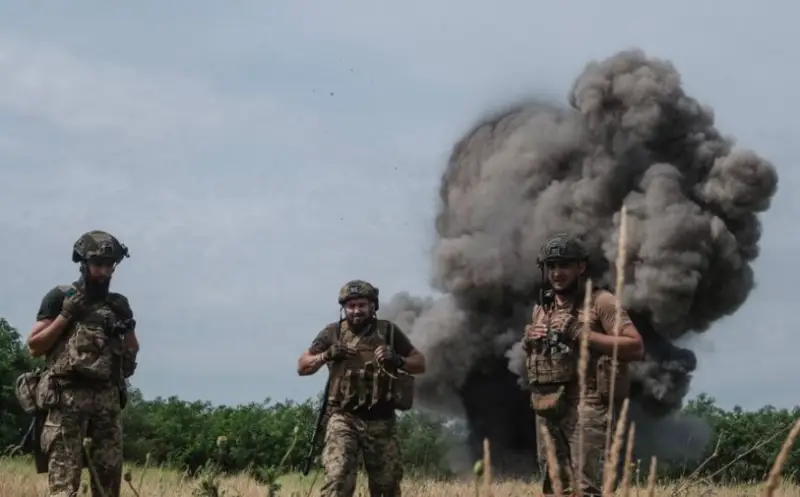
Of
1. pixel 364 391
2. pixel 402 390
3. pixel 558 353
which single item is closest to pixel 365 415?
pixel 364 391

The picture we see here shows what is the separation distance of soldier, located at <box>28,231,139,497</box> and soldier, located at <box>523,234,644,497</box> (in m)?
2.75

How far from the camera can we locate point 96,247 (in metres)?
7.93

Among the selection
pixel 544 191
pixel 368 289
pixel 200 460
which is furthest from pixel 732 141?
pixel 368 289

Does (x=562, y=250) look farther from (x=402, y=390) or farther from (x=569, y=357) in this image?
(x=402, y=390)

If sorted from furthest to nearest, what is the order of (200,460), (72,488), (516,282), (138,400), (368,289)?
(516,282)
(138,400)
(200,460)
(368,289)
(72,488)

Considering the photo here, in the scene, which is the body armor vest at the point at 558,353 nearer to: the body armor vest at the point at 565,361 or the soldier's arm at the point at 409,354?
the body armor vest at the point at 565,361

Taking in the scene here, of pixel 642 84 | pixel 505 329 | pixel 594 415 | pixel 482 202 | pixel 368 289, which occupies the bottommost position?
pixel 594 415

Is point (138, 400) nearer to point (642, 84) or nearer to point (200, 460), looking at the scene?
point (200, 460)

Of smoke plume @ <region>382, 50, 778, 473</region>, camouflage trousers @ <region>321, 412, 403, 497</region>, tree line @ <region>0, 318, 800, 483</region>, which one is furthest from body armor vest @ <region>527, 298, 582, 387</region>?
smoke plume @ <region>382, 50, 778, 473</region>

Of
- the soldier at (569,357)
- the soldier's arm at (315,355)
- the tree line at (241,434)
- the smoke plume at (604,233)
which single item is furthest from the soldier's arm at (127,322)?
the smoke plume at (604,233)

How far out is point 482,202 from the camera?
105 ft

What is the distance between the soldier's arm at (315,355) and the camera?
8859 mm

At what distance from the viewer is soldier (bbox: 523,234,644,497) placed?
7.38m

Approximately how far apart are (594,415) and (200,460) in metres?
18.7
